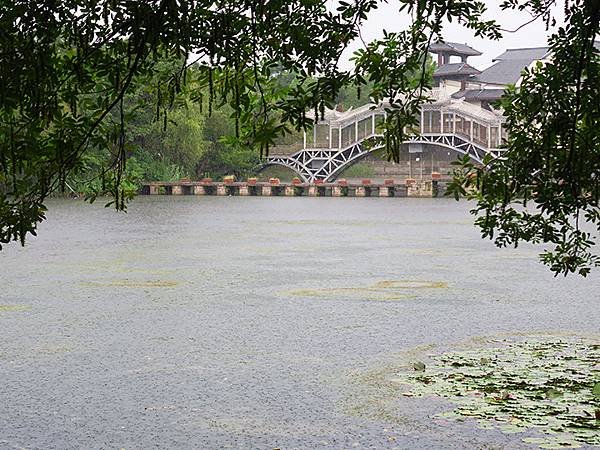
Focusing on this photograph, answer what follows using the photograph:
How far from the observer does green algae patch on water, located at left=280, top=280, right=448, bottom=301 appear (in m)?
14.6

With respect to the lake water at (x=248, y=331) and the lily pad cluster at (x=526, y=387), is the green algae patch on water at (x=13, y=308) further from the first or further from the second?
the lily pad cluster at (x=526, y=387)

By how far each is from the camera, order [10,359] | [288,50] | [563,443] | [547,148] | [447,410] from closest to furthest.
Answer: [288,50]
[547,148]
[563,443]
[447,410]
[10,359]

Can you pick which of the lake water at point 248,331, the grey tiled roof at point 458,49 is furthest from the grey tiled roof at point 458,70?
the lake water at point 248,331

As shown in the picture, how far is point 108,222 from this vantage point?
32656mm

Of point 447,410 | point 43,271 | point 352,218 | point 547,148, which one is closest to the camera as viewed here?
point 547,148

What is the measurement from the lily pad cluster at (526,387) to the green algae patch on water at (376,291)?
4083mm

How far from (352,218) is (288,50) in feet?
105

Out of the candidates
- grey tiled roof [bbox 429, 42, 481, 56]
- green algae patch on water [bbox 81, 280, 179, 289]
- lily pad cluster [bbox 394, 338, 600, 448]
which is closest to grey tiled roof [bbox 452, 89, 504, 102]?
grey tiled roof [bbox 429, 42, 481, 56]

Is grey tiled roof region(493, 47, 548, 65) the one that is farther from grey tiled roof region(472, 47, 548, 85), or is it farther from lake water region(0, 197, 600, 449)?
lake water region(0, 197, 600, 449)

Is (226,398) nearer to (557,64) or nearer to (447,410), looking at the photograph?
(447,410)

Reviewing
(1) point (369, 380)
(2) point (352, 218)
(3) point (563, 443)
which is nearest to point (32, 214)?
(3) point (563, 443)

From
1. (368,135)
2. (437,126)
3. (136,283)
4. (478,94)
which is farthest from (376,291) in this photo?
(478,94)

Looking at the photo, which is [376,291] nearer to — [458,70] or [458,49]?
[458,70]

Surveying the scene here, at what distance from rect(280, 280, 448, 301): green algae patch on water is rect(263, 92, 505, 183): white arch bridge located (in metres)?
37.9
